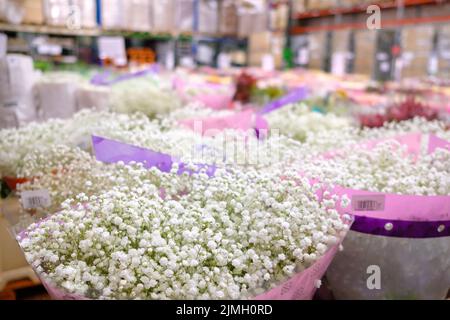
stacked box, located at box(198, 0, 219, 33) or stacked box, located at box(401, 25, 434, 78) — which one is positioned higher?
stacked box, located at box(198, 0, 219, 33)

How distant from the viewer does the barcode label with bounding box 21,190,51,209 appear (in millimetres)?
1351

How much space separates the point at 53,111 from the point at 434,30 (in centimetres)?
388

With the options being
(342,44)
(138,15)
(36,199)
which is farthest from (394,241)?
(342,44)

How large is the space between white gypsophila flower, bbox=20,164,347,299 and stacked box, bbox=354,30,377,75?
4.95 metres

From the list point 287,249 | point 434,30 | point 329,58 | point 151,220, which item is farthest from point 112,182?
→ point 329,58

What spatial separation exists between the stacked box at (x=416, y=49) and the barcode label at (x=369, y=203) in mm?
4298

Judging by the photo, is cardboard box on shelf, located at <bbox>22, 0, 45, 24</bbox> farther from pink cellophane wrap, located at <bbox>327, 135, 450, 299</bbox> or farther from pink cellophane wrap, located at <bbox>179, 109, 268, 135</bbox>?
pink cellophane wrap, located at <bbox>327, 135, 450, 299</bbox>

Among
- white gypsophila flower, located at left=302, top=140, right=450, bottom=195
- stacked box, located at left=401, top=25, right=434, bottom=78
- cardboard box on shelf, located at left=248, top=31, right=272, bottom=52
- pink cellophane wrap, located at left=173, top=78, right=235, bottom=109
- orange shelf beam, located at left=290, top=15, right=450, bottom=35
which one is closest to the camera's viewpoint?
white gypsophila flower, located at left=302, top=140, right=450, bottom=195

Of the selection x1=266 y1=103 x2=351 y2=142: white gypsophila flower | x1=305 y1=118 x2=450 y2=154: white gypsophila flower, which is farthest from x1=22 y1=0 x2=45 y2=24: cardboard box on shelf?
x1=305 y1=118 x2=450 y2=154: white gypsophila flower

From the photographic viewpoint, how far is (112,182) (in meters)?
1.33

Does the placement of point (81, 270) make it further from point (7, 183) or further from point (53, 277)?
point (7, 183)

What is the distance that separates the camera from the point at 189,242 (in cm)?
101

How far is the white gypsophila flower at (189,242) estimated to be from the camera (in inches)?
36.5

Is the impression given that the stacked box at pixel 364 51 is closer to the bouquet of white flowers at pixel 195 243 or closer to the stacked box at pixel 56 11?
the stacked box at pixel 56 11
